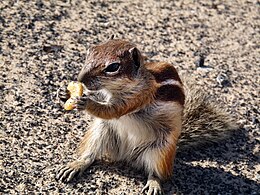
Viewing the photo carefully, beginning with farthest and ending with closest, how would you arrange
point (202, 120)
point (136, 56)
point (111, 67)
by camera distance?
point (202, 120)
point (136, 56)
point (111, 67)

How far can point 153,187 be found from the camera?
354 cm

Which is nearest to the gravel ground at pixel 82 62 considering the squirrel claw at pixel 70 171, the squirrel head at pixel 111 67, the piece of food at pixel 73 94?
the squirrel claw at pixel 70 171

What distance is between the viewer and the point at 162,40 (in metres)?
5.00

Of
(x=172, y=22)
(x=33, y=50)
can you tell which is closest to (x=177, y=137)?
(x=33, y=50)

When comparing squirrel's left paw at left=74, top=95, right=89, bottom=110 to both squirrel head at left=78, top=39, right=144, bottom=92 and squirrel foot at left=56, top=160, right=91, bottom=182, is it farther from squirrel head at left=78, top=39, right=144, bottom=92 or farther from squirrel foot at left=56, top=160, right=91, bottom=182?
squirrel foot at left=56, top=160, right=91, bottom=182

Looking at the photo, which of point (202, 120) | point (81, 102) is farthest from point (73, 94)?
point (202, 120)

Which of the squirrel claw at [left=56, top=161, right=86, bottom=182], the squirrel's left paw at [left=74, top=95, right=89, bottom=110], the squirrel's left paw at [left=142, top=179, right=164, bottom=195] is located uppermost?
the squirrel's left paw at [left=74, top=95, right=89, bottom=110]

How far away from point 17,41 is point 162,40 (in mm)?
Answer: 1124

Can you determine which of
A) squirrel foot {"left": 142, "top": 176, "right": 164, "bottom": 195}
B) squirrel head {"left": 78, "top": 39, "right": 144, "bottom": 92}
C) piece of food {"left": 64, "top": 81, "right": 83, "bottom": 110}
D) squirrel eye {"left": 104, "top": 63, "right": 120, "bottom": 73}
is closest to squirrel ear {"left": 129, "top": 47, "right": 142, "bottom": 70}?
squirrel head {"left": 78, "top": 39, "right": 144, "bottom": 92}

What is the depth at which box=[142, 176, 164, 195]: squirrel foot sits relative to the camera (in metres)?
3.52

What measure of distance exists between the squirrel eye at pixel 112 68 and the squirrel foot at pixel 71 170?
69cm

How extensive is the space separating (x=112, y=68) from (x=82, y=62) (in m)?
1.38

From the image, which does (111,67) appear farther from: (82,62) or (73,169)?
(82,62)

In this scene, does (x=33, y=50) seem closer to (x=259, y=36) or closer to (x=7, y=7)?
(x=7, y=7)
